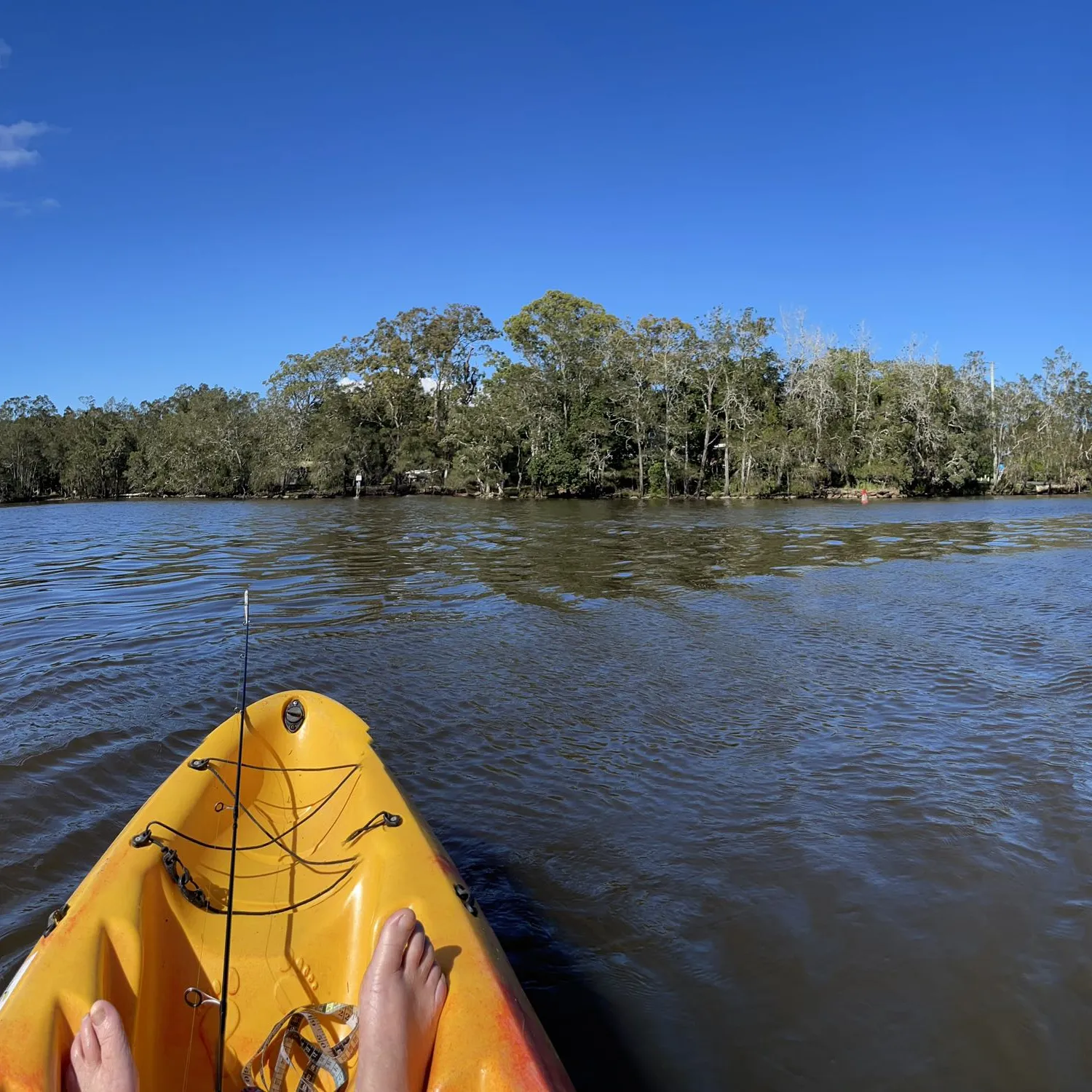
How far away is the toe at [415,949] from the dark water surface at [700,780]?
33.1 inches

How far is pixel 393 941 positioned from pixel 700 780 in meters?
3.20

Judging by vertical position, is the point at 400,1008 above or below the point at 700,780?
above

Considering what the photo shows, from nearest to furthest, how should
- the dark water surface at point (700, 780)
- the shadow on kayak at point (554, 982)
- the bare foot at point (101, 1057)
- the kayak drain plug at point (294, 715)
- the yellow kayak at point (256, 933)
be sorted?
the bare foot at point (101, 1057) → the yellow kayak at point (256, 933) → the shadow on kayak at point (554, 982) → the dark water surface at point (700, 780) → the kayak drain plug at point (294, 715)

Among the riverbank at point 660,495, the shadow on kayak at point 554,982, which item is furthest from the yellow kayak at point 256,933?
the riverbank at point 660,495

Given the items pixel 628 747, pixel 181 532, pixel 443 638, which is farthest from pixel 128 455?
pixel 628 747

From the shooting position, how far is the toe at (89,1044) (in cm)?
202

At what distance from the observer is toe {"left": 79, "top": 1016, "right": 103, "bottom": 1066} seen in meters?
2.02

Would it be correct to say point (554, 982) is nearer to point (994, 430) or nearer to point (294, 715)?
point (294, 715)

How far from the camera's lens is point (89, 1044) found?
80.3 inches

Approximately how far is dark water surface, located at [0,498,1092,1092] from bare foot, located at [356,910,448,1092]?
802 mm

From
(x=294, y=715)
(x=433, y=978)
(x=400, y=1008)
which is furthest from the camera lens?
(x=294, y=715)

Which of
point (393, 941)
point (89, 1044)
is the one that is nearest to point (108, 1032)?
point (89, 1044)

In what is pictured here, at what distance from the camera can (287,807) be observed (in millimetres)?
3709

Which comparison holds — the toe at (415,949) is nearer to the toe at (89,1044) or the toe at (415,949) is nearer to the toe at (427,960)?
the toe at (427,960)
